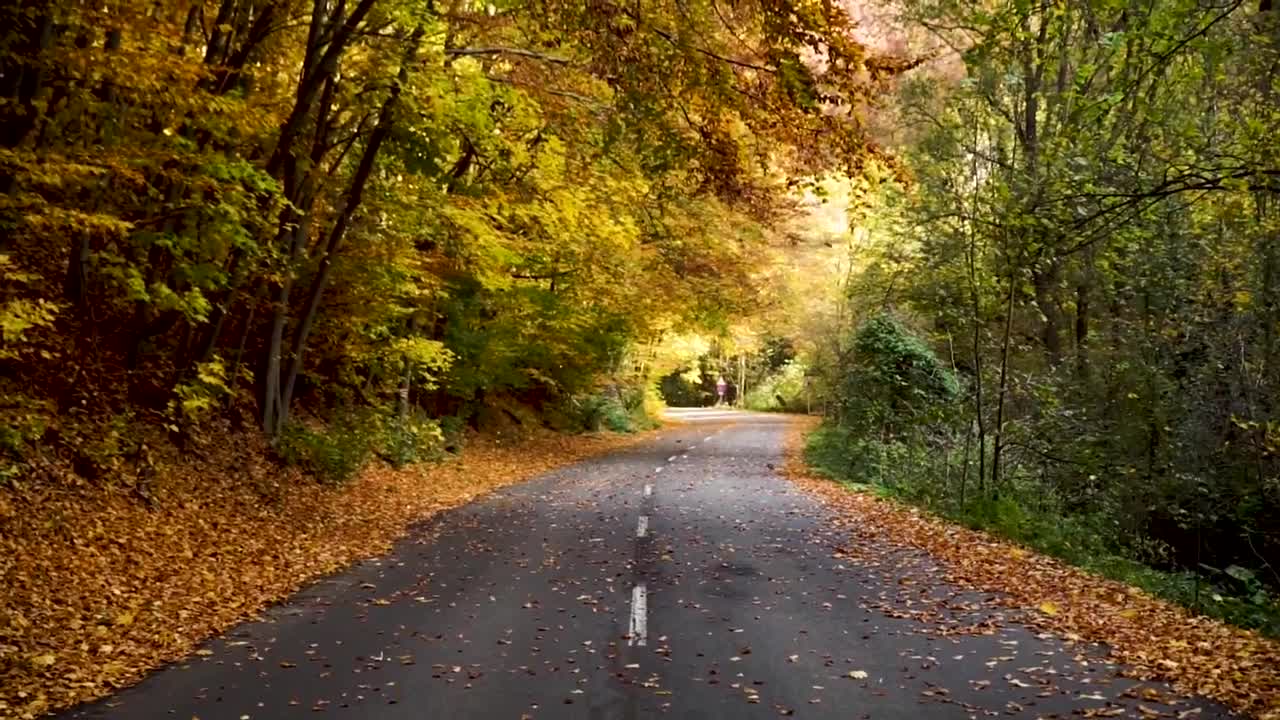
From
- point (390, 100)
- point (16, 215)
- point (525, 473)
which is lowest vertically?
point (525, 473)

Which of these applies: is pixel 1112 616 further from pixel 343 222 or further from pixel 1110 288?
pixel 343 222

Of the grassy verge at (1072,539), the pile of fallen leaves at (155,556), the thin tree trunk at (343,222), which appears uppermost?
the thin tree trunk at (343,222)

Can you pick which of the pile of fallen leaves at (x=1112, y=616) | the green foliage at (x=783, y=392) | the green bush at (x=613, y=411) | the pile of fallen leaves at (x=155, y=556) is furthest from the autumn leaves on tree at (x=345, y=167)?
the green foliage at (x=783, y=392)

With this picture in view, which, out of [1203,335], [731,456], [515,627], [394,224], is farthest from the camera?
[731,456]

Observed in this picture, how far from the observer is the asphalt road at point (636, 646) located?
616 cm

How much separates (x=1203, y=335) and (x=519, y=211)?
1145cm

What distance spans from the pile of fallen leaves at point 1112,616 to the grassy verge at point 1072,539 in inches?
19.3

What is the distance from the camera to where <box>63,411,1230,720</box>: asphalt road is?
20.2ft

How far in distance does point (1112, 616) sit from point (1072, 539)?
5.02 meters

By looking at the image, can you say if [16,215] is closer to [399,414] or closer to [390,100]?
[390,100]

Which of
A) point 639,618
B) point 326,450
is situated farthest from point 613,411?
point 639,618

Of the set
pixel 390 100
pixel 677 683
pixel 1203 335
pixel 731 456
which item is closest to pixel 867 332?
pixel 731 456

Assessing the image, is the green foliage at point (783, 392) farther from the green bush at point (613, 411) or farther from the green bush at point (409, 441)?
the green bush at point (409, 441)

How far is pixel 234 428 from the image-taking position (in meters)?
15.4
